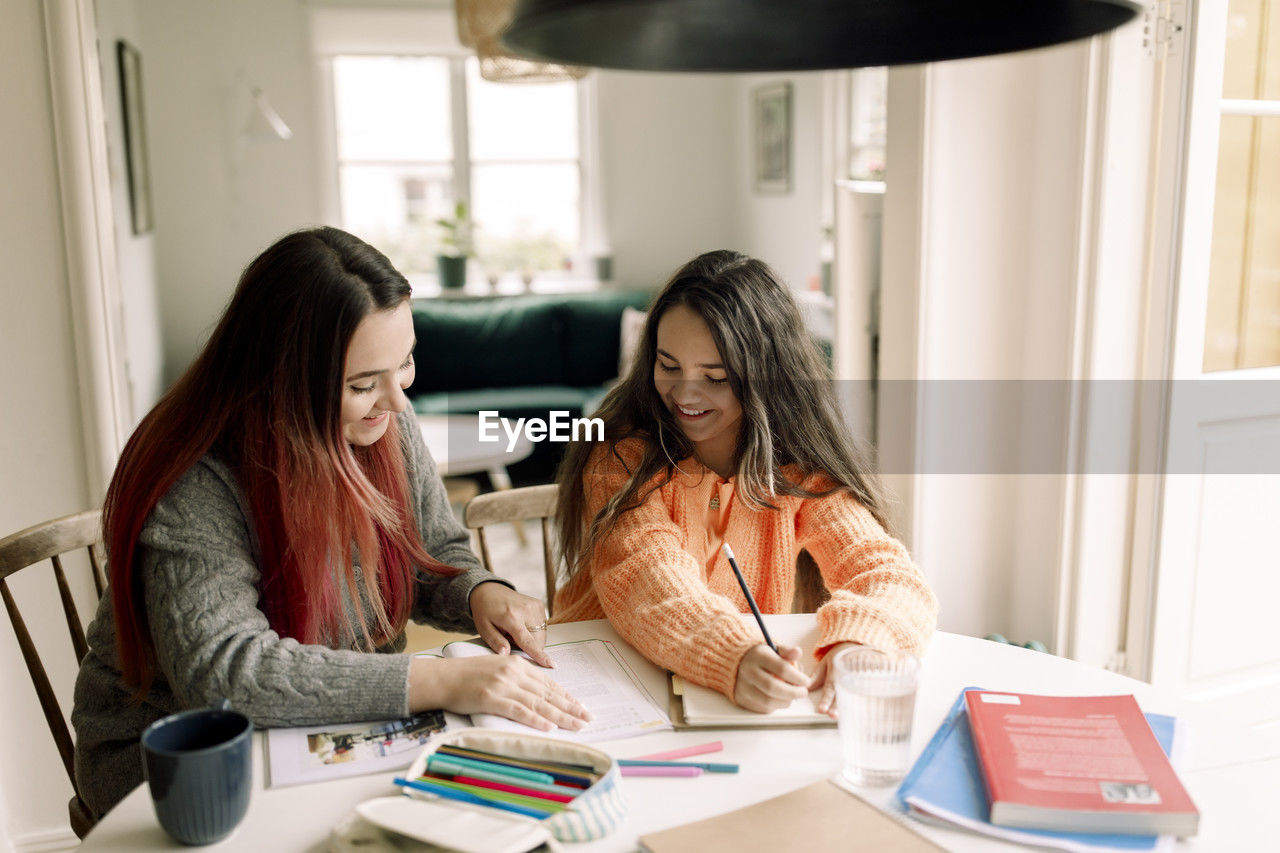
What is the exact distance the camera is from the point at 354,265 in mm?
1164

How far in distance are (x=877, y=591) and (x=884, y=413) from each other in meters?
1.19

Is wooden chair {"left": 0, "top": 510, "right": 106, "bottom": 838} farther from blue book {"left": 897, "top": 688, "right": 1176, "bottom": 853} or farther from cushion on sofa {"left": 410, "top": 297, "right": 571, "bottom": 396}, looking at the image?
cushion on sofa {"left": 410, "top": 297, "right": 571, "bottom": 396}

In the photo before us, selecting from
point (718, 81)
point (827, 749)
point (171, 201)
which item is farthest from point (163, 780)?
point (718, 81)

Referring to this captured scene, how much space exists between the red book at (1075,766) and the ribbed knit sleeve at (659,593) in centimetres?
26

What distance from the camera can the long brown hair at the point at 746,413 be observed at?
1.42 m

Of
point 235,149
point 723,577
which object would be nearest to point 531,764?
point 723,577

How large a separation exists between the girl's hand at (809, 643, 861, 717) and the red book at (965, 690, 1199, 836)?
0.13 m

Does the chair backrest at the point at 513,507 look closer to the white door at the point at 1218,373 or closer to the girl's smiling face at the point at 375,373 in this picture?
the girl's smiling face at the point at 375,373

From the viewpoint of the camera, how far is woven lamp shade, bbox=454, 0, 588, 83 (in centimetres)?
240

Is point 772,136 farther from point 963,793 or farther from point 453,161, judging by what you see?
point 963,793

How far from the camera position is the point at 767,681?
3.37 ft

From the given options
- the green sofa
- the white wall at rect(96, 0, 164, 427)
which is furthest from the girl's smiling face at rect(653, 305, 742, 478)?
the green sofa

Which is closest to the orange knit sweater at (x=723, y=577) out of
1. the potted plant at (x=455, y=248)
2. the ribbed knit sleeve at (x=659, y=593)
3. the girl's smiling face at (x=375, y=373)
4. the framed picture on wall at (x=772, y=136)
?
the ribbed knit sleeve at (x=659, y=593)

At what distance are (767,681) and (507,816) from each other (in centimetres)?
31
